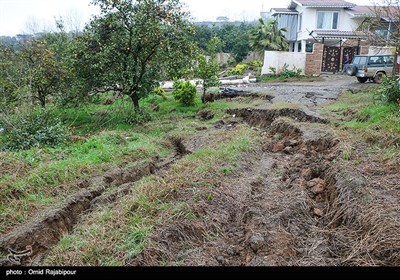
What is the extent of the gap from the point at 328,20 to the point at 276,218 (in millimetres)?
29418

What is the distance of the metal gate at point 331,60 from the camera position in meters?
26.2

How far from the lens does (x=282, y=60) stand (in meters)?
24.6

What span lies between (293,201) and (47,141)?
7.20 meters

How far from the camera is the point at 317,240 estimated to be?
4355 mm

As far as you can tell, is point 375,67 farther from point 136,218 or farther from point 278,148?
point 136,218

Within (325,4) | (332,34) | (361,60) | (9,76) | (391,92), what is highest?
(325,4)

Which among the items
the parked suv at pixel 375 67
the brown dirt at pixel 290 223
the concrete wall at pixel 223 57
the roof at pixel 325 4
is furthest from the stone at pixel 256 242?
the concrete wall at pixel 223 57

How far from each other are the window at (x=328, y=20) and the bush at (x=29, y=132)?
26.8 meters

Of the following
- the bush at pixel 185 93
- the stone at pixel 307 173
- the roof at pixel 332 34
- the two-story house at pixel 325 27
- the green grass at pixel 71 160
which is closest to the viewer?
the green grass at pixel 71 160

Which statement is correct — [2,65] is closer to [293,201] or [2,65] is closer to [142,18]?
[142,18]

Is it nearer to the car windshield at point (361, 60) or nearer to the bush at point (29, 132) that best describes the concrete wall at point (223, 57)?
the car windshield at point (361, 60)

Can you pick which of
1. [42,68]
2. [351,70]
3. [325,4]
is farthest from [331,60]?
[42,68]

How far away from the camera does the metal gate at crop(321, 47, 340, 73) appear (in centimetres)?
2616

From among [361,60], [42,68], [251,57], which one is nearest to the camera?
[42,68]
